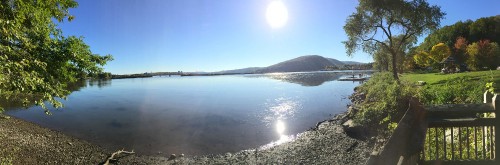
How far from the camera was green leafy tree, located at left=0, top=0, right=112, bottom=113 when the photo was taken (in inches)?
366

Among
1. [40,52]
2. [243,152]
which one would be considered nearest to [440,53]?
[243,152]

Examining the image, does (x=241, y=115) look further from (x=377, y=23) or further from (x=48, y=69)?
(x=48, y=69)

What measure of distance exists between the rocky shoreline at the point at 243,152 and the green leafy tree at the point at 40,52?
931 centimetres

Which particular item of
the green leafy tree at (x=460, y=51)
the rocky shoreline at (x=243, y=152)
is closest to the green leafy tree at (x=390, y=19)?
the rocky shoreline at (x=243, y=152)

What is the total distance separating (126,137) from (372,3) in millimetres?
37913

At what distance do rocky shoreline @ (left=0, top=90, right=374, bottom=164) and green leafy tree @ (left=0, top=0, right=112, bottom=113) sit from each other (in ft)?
30.5

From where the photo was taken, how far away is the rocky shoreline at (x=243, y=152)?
19.5m

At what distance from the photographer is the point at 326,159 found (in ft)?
62.6

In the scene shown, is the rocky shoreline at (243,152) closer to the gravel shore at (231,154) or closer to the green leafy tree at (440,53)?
the gravel shore at (231,154)

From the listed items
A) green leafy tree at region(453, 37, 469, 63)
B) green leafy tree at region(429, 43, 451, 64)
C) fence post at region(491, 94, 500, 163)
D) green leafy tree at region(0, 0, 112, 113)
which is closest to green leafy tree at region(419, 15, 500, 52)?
green leafy tree at region(429, 43, 451, 64)

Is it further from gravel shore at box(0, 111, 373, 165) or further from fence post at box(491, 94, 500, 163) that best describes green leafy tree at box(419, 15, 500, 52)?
fence post at box(491, 94, 500, 163)

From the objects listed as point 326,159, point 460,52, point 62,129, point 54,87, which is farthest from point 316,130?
point 460,52

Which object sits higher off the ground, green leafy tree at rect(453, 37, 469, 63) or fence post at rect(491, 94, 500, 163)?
green leafy tree at rect(453, 37, 469, 63)

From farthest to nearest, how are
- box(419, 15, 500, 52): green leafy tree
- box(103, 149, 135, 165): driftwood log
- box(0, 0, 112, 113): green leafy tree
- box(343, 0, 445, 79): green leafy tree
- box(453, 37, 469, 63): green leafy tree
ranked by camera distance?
box(419, 15, 500, 52): green leafy tree < box(453, 37, 469, 63): green leafy tree < box(343, 0, 445, 79): green leafy tree < box(103, 149, 135, 165): driftwood log < box(0, 0, 112, 113): green leafy tree
